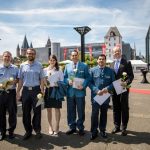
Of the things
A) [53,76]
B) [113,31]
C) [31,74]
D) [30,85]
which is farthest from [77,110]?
[113,31]

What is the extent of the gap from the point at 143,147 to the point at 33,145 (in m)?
2.35

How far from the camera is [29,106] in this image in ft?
22.5

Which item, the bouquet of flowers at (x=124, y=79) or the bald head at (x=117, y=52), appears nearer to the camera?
the bouquet of flowers at (x=124, y=79)

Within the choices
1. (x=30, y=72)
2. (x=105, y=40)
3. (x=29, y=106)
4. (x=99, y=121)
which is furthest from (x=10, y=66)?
(x=105, y=40)

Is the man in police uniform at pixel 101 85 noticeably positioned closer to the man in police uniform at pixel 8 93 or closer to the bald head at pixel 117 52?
the bald head at pixel 117 52

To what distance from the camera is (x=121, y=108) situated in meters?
7.11

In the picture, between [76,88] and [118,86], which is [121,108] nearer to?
[118,86]

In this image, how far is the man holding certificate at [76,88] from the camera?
22.7ft

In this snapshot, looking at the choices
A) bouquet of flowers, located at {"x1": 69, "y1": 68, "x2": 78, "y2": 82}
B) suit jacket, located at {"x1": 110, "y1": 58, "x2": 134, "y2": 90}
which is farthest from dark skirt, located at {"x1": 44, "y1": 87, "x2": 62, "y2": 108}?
suit jacket, located at {"x1": 110, "y1": 58, "x2": 134, "y2": 90}

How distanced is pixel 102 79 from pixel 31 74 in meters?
1.65

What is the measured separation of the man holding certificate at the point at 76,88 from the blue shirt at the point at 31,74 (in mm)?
721

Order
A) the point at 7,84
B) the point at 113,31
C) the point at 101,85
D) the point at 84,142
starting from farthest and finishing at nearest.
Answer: the point at 113,31 → the point at 101,85 → the point at 7,84 → the point at 84,142

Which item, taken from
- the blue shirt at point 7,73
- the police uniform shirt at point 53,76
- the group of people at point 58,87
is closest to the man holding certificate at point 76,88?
the group of people at point 58,87

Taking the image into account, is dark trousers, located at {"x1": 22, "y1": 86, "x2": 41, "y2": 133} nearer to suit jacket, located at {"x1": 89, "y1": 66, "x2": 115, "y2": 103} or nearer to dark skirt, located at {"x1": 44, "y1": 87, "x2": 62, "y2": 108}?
dark skirt, located at {"x1": 44, "y1": 87, "x2": 62, "y2": 108}
